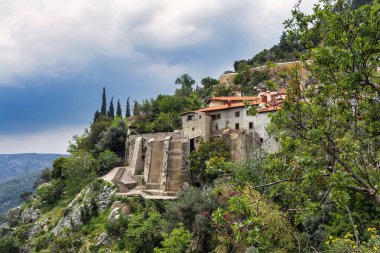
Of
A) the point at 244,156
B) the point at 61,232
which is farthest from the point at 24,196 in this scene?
the point at 244,156

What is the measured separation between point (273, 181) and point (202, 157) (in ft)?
86.6

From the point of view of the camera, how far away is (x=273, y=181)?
11109mm

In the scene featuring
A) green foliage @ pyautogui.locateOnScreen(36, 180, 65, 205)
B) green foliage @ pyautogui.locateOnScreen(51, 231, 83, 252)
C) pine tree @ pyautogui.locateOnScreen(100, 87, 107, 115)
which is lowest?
green foliage @ pyautogui.locateOnScreen(51, 231, 83, 252)

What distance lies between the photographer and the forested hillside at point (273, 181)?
27.8 ft

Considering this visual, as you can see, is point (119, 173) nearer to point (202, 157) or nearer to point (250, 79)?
point (202, 157)

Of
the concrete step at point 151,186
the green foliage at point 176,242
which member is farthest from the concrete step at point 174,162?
the green foliage at point 176,242

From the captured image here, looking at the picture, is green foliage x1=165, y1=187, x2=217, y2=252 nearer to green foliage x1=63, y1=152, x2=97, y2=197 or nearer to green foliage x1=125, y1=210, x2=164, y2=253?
green foliage x1=125, y1=210, x2=164, y2=253

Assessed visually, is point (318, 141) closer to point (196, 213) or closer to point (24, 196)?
A: point (196, 213)

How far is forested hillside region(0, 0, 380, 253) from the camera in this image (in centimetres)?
847

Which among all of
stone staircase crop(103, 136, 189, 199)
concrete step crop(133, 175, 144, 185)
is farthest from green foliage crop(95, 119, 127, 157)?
concrete step crop(133, 175, 144, 185)

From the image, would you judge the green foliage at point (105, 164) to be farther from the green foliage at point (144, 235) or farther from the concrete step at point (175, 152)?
the green foliage at point (144, 235)

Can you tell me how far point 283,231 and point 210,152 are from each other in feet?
55.5

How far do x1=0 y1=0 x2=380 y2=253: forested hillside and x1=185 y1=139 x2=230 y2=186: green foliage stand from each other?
12 centimetres

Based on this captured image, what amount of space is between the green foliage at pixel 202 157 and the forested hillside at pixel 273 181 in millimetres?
122
